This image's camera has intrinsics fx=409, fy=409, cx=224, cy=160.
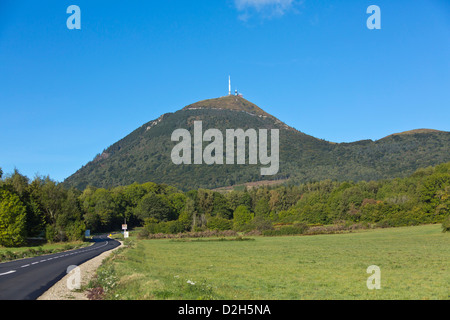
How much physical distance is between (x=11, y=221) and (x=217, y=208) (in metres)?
87.8

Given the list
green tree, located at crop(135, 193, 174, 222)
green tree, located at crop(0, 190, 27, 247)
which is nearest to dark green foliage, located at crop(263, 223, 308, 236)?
green tree, located at crop(135, 193, 174, 222)

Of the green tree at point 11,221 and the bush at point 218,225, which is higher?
the green tree at point 11,221

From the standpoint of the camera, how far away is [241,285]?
21297 millimetres

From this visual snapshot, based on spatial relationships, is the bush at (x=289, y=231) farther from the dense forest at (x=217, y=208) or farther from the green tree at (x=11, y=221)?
the green tree at (x=11, y=221)

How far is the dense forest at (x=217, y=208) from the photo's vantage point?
6950 cm

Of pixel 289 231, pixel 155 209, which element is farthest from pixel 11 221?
pixel 155 209

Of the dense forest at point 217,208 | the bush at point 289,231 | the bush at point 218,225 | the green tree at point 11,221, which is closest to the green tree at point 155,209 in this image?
the dense forest at point 217,208

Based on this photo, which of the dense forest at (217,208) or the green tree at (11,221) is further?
the dense forest at (217,208)

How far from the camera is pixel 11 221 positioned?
60.6 metres

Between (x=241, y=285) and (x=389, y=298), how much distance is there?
7391 millimetres

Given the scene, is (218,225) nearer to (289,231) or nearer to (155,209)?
(289,231)
